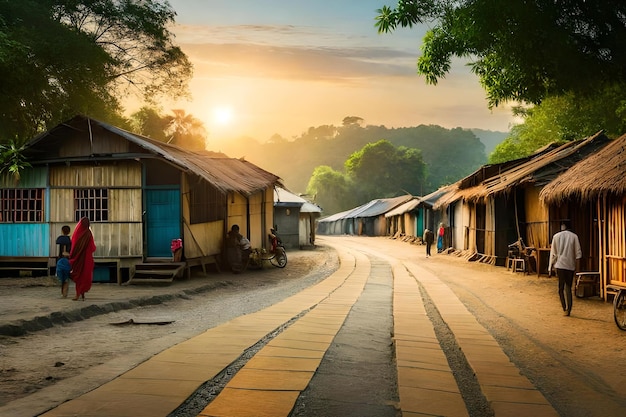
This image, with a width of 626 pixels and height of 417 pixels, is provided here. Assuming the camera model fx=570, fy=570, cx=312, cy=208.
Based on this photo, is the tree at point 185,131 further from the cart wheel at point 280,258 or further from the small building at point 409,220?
the cart wheel at point 280,258

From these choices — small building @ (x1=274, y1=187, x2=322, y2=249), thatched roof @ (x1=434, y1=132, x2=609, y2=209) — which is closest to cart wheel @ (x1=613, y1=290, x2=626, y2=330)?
thatched roof @ (x1=434, y1=132, x2=609, y2=209)

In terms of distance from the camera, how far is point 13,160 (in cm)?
1502

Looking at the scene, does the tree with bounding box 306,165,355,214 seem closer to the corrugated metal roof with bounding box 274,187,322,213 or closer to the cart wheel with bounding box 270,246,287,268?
the corrugated metal roof with bounding box 274,187,322,213

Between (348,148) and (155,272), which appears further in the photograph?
(348,148)

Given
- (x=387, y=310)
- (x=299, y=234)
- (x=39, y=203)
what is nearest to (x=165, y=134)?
(x=299, y=234)

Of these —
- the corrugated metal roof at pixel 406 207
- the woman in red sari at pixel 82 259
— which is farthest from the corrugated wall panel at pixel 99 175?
the corrugated metal roof at pixel 406 207

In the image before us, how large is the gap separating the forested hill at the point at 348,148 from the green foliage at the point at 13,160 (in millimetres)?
71020

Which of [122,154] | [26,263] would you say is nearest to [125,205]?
[122,154]

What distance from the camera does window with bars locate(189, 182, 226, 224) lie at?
15836 millimetres

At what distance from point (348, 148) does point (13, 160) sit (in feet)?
325

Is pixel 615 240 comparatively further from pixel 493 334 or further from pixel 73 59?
pixel 73 59

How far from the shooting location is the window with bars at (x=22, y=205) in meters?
15.4

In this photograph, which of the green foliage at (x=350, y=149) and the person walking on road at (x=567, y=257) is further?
the green foliage at (x=350, y=149)

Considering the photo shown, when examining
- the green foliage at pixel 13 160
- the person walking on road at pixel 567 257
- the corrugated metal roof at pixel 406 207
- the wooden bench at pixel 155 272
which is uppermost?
the green foliage at pixel 13 160
